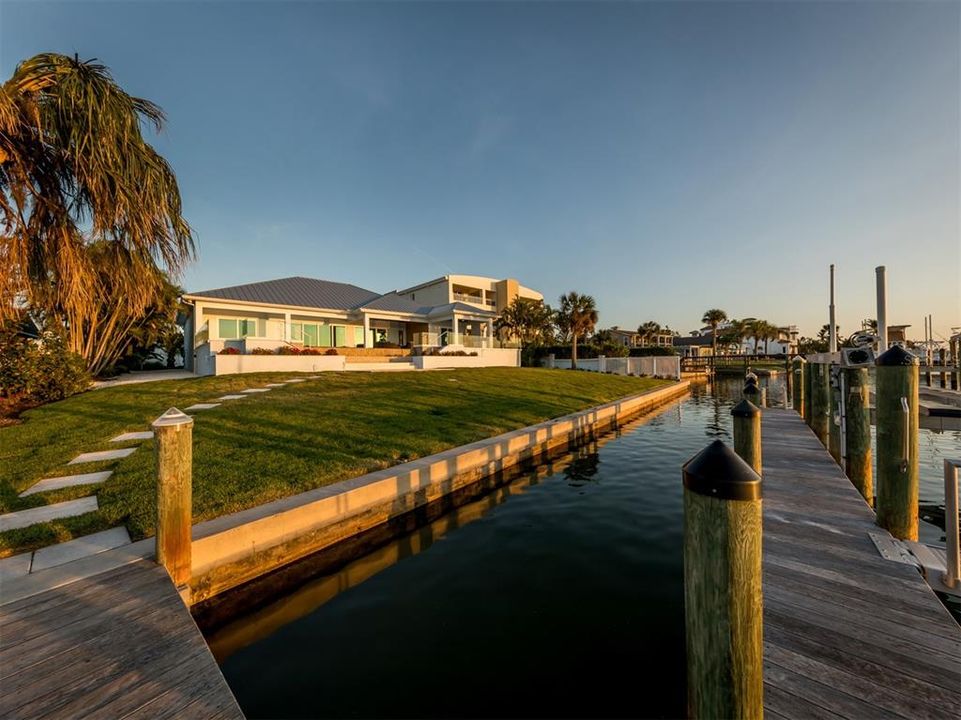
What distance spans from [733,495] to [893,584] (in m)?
3.33

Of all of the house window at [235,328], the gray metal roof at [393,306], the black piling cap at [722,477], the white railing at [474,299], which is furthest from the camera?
the white railing at [474,299]

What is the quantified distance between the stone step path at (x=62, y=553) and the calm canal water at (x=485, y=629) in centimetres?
169

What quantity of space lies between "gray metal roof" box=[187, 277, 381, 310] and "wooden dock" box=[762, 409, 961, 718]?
26496 mm

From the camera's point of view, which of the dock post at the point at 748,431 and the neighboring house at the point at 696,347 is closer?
the dock post at the point at 748,431

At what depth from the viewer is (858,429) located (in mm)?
5766

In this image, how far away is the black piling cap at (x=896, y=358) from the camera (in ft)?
13.8

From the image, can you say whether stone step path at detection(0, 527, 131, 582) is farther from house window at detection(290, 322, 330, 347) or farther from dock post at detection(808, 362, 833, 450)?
house window at detection(290, 322, 330, 347)

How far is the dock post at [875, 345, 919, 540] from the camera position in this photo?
4.17 meters

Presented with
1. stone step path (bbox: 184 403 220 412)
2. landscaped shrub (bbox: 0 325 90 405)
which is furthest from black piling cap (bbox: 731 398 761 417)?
landscaped shrub (bbox: 0 325 90 405)

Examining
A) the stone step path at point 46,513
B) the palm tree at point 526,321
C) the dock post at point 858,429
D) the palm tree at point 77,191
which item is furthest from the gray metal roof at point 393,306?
the dock post at point 858,429

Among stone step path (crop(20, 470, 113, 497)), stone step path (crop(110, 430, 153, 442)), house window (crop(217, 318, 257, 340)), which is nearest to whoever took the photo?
stone step path (crop(20, 470, 113, 497))

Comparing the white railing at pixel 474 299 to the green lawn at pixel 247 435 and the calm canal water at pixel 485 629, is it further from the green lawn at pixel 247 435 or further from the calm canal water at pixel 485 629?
the calm canal water at pixel 485 629

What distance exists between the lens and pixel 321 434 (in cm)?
855

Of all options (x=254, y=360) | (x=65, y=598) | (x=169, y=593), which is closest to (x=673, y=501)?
(x=169, y=593)
